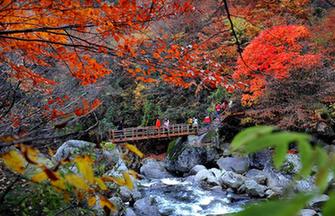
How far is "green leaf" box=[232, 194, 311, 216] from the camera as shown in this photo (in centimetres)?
49

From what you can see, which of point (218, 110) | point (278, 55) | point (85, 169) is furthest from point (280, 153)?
point (218, 110)

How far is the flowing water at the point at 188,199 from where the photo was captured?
408 inches

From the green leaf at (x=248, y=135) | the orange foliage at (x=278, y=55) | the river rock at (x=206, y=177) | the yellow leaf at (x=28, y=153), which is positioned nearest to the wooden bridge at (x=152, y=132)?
the river rock at (x=206, y=177)

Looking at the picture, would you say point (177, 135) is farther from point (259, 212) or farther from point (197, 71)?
point (259, 212)

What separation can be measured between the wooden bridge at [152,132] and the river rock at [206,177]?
432 cm

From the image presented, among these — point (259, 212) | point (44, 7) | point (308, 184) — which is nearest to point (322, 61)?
point (308, 184)

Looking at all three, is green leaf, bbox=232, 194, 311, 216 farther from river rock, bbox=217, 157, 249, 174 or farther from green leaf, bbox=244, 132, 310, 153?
river rock, bbox=217, 157, 249, 174

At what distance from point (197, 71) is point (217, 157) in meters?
11.9

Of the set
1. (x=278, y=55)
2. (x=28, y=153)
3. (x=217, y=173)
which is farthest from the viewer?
(x=217, y=173)

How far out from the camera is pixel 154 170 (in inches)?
635

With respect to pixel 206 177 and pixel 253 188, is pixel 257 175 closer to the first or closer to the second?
pixel 253 188

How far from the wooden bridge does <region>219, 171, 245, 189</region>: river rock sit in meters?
5.25

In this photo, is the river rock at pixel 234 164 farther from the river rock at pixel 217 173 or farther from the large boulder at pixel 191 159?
the large boulder at pixel 191 159

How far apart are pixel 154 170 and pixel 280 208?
15.9 m
